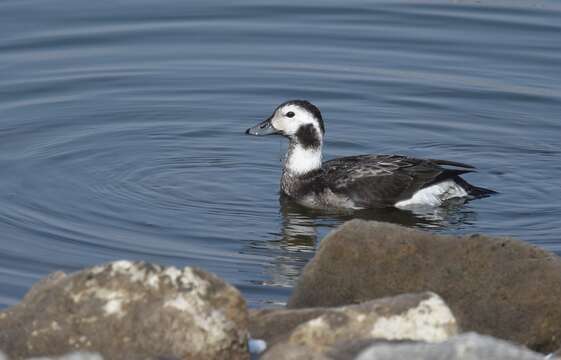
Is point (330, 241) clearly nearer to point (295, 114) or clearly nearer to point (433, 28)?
point (295, 114)

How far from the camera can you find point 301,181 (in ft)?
39.0

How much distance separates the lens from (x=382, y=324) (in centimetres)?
593

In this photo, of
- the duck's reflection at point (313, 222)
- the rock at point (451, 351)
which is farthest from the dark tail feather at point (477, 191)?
the rock at point (451, 351)

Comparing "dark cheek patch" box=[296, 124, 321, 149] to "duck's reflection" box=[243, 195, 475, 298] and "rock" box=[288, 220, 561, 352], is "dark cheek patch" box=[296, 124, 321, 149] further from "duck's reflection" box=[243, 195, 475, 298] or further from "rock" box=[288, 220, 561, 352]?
"rock" box=[288, 220, 561, 352]

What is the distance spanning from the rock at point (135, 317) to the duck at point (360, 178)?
5606 mm

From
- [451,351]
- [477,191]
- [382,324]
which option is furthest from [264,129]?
[451,351]

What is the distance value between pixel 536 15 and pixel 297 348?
12.2m

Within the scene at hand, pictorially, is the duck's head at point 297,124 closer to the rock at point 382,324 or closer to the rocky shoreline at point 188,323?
the rocky shoreline at point 188,323

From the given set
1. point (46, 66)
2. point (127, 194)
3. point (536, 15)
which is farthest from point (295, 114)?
point (536, 15)

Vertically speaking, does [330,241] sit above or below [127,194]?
above

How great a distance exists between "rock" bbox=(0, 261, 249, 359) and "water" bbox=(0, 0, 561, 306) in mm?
2612

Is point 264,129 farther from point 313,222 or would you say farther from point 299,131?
point 313,222

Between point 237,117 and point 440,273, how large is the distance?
6824 mm

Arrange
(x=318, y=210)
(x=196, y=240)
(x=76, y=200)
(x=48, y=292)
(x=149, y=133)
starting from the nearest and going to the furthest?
1. (x=48, y=292)
2. (x=196, y=240)
3. (x=76, y=200)
4. (x=318, y=210)
5. (x=149, y=133)
